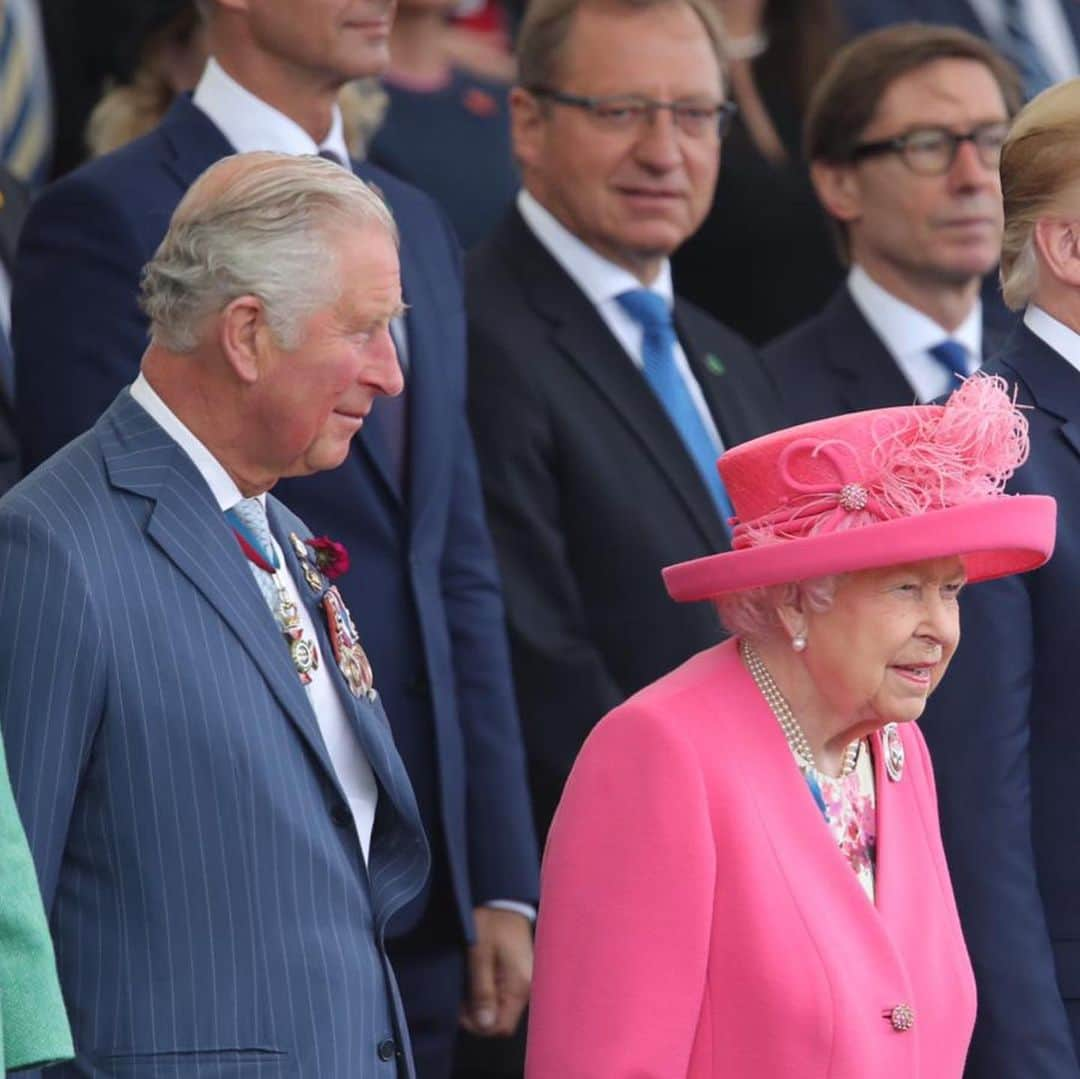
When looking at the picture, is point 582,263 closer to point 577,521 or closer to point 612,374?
point 612,374

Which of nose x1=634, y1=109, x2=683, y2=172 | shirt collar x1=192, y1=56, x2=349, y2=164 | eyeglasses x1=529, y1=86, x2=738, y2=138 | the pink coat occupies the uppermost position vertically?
shirt collar x1=192, y1=56, x2=349, y2=164

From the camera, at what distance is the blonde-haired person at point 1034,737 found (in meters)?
3.79

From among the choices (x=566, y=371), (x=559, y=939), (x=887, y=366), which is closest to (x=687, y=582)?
(x=559, y=939)

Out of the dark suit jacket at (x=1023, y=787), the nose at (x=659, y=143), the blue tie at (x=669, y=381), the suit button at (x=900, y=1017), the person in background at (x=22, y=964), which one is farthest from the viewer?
the nose at (x=659, y=143)

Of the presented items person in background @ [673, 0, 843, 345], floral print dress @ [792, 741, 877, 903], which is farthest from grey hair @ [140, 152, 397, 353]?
person in background @ [673, 0, 843, 345]

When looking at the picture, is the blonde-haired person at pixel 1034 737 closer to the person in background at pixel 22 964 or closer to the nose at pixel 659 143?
the nose at pixel 659 143

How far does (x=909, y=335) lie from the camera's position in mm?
5617

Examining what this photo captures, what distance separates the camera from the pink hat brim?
337 cm

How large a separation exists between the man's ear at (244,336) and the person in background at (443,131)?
293 centimetres

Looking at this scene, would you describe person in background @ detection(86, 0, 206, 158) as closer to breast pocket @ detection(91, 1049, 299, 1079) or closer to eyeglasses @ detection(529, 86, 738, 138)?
eyeglasses @ detection(529, 86, 738, 138)

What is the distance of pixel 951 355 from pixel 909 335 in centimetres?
10

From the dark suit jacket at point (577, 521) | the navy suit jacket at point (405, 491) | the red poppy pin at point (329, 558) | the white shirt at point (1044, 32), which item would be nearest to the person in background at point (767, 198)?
the white shirt at point (1044, 32)

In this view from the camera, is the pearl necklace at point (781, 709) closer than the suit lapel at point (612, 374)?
Yes

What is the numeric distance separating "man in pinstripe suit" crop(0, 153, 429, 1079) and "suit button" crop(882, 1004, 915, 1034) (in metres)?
0.63
